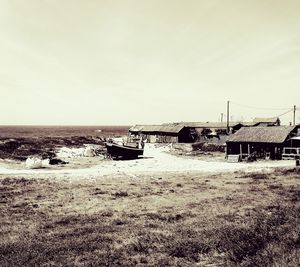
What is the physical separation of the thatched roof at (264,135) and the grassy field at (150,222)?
11.8m

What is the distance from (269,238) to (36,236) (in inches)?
285

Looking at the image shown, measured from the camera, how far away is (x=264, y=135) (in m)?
35.6

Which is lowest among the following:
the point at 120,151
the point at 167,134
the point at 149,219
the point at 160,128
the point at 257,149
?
the point at 149,219

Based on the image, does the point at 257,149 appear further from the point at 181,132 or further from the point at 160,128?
the point at 160,128

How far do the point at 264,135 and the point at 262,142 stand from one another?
1.15m

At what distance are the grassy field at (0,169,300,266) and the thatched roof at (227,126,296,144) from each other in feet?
38.9

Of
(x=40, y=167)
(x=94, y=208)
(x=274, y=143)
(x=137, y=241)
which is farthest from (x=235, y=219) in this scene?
(x=274, y=143)

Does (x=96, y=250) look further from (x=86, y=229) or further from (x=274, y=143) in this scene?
(x=274, y=143)

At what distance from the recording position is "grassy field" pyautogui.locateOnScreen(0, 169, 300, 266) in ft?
29.8

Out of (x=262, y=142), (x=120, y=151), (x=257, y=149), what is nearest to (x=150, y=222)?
(x=262, y=142)

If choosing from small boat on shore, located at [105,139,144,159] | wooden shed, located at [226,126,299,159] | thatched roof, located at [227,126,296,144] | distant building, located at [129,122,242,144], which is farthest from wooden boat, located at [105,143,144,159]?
distant building, located at [129,122,242,144]

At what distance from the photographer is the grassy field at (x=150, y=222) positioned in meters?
9.08

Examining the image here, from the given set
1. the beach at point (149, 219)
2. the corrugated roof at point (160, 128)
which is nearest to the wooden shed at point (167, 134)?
the corrugated roof at point (160, 128)

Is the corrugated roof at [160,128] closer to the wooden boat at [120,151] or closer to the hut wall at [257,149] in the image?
the wooden boat at [120,151]
